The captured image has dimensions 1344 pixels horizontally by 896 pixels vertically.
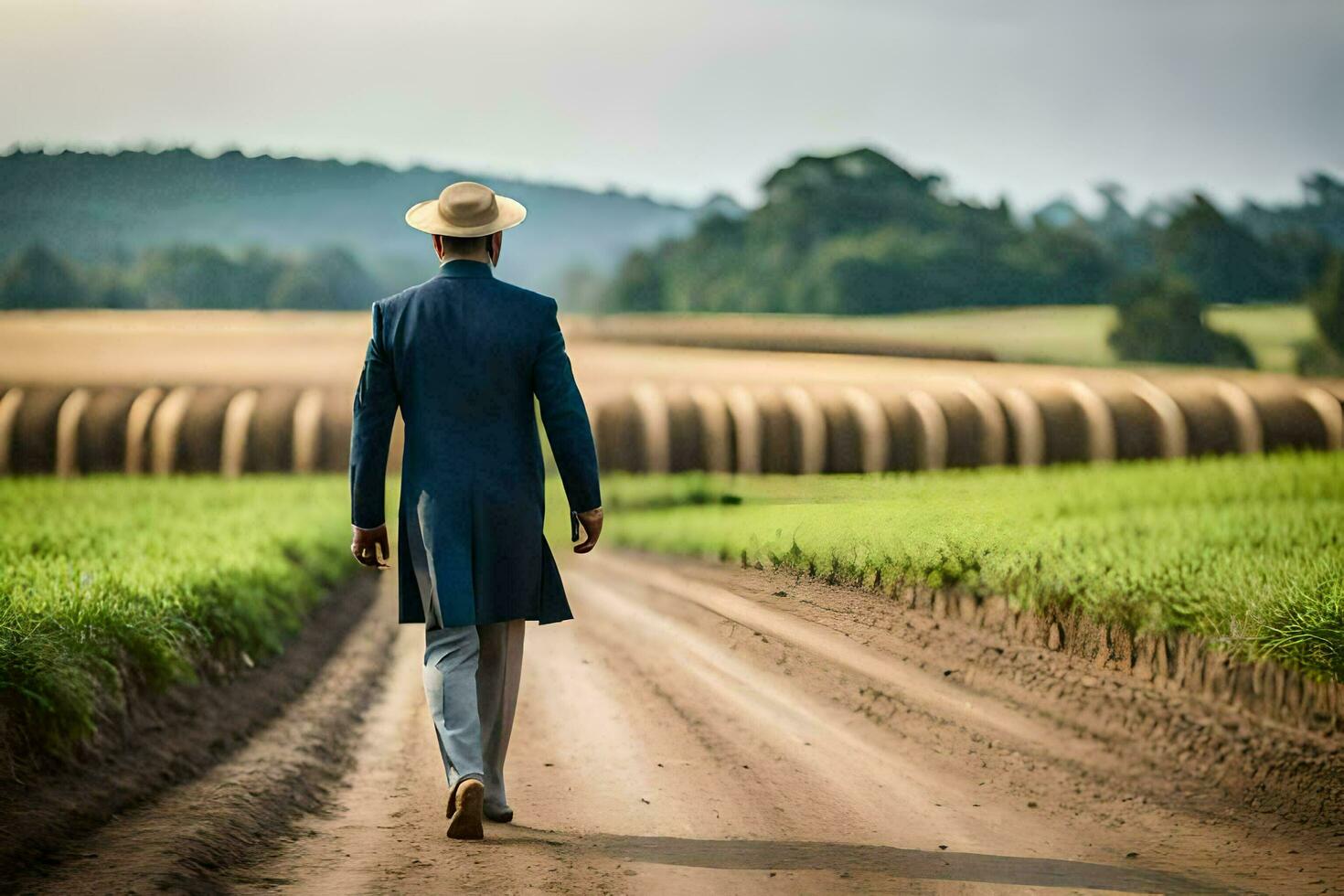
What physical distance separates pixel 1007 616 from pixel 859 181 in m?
39.0

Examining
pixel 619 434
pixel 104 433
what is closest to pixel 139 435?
pixel 104 433

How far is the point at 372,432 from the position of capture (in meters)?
3.42

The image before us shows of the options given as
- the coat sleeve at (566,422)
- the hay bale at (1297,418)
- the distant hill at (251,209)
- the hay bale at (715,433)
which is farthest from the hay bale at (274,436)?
the coat sleeve at (566,422)

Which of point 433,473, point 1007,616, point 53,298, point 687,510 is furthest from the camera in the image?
point 53,298

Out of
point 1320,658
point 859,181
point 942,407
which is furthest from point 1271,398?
point 859,181

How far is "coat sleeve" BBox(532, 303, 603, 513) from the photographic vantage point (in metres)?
3.39

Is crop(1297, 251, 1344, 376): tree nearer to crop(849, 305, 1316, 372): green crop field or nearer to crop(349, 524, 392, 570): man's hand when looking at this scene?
crop(849, 305, 1316, 372): green crop field

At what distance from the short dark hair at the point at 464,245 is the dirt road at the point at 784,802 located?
3.88ft

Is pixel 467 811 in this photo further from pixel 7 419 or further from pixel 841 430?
pixel 7 419

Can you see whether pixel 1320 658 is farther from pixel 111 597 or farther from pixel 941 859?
pixel 111 597

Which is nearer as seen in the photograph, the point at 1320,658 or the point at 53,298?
the point at 1320,658

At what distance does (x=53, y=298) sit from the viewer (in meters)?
12.8

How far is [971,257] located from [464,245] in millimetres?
28563

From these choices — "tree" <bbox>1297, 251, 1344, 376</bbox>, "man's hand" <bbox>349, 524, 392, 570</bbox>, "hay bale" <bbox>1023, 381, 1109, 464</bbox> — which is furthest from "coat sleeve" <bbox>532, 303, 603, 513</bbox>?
"tree" <bbox>1297, 251, 1344, 376</bbox>
